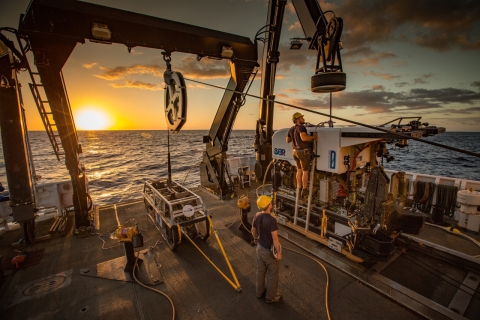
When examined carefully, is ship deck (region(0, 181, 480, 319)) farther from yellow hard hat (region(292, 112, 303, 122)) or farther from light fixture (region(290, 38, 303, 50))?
light fixture (region(290, 38, 303, 50))

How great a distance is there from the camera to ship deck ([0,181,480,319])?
4.34 metres

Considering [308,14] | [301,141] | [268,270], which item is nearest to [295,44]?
[308,14]

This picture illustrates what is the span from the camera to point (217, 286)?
5.04 meters

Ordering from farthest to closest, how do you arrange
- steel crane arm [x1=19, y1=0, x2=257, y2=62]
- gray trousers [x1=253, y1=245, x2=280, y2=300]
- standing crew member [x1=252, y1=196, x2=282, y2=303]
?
steel crane arm [x1=19, y1=0, x2=257, y2=62]
gray trousers [x1=253, y1=245, x2=280, y2=300]
standing crew member [x1=252, y1=196, x2=282, y2=303]

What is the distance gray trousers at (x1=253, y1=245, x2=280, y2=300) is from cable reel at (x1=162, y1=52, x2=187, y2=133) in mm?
3305

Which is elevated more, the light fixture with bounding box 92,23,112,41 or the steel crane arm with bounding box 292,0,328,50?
the steel crane arm with bounding box 292,0,328,50

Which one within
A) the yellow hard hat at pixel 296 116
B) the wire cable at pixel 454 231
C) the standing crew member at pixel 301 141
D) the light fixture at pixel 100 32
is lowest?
the wire cable at pixel 454 231

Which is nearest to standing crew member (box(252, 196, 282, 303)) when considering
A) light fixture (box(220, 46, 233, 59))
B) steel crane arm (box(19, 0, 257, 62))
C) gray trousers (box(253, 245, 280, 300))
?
gray trousers (box(253, 245, 280, 300))

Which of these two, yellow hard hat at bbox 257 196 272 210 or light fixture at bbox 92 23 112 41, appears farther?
light fixture at bbox 92 23 112 41

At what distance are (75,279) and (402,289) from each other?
773cm

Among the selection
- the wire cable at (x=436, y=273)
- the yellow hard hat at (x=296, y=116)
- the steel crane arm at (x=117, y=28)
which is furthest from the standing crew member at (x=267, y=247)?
the steel crane arm at (x=117, y=28)

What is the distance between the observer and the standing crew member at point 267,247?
4161mm

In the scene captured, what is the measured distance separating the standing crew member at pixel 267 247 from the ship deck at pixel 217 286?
1.27 feet

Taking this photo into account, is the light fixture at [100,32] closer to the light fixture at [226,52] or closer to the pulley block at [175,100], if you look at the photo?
the pulley block at [175,100]
